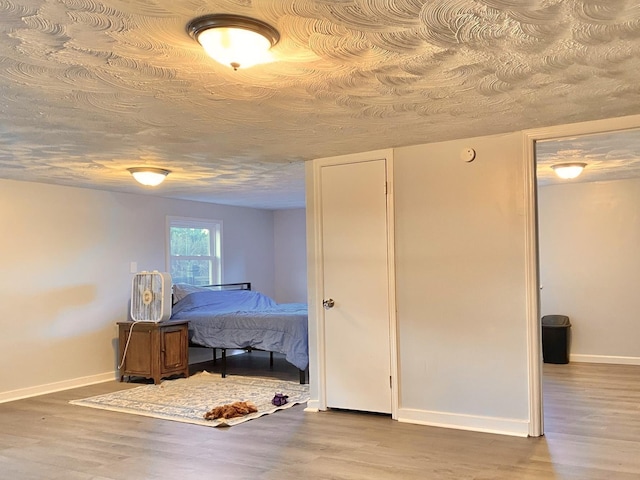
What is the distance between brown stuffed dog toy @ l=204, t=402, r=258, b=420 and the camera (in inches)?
174

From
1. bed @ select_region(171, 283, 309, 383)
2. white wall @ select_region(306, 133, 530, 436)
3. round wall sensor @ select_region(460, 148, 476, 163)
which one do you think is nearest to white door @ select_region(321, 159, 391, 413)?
white wall @ select_region(306, 133, 530, 436)

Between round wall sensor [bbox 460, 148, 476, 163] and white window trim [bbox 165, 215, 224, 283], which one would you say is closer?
round wall sensor [bbox 460, 148, 476, 163]

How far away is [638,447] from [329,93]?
9.27ft

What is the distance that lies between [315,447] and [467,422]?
1.10 metres

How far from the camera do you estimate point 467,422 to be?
4.00 meters

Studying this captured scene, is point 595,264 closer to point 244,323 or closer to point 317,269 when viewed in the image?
point 317,269

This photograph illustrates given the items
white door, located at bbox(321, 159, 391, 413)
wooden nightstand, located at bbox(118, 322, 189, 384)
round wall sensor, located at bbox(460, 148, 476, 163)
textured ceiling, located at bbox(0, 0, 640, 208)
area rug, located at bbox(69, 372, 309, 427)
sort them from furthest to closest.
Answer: wooden nightstand, located at bbox(118, 322, 189, 384)
area rug, located at bbox(69, 372, 309, 427)
white door, located at bbox(321, 159, 391, 413)
round wall sensor, located at bbox(460, 148, 476, 163)
textured ceiling, located at bbox(0, 0, 640, 208)

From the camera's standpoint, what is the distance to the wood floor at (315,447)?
323 centimetres

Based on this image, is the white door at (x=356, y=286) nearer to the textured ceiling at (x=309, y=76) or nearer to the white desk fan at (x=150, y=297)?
the textured ceiling at (x=309, y=76)

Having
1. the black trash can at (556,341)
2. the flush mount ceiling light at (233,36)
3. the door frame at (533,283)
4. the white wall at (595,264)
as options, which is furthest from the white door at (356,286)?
the white wall at (595,264)

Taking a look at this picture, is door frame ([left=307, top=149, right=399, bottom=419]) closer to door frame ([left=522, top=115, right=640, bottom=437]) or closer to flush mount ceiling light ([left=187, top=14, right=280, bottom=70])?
door frame ([left=522, top=115, right=640, bottom=437])

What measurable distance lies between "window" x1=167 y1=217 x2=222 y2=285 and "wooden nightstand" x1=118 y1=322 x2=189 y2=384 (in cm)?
120

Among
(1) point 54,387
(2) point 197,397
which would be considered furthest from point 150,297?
(2) point 197,397

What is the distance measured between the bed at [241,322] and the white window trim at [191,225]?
390mm
